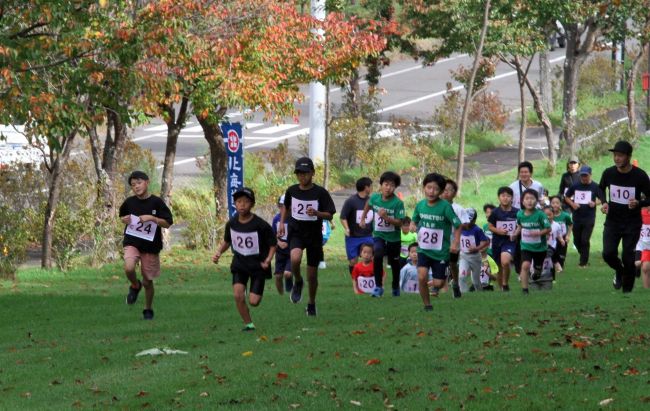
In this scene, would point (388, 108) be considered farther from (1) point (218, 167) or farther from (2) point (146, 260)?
(2) point (146, 260)

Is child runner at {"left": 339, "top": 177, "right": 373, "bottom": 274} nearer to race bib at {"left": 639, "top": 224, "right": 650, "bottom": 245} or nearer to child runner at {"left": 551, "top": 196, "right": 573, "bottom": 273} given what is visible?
child runner at {"left": 551, "top": 196, "right": 573, "bottom": 273}

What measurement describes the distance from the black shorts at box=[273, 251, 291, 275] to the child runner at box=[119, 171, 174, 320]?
3026mm

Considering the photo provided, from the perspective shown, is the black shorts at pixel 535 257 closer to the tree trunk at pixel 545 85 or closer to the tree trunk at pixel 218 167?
the tree trunk at pixel 218 167

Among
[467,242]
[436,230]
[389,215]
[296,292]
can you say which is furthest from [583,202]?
[436,230]

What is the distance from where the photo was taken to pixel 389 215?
17047 mm

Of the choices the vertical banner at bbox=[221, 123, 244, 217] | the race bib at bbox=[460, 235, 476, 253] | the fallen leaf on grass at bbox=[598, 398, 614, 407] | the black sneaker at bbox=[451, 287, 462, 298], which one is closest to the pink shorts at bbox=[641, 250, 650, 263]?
the race bib at bbox=[460, 235, 476, 253]

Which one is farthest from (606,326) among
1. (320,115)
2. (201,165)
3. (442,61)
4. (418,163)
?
(442,61)

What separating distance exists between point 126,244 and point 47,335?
1.57 metres

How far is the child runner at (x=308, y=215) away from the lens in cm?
1516

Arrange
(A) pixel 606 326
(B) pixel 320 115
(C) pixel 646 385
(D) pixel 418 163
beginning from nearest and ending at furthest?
(C) pixel 646 385 < (A) pixel 606 326 < (B) pixel 320 115 < (D) pixel 418 163

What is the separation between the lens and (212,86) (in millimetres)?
22219

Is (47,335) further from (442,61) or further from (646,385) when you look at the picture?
(442,61)

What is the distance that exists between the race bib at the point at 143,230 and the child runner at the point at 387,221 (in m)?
2.99

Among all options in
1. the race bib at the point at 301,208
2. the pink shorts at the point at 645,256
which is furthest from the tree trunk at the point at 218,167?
the race bib at the point at 301,208
